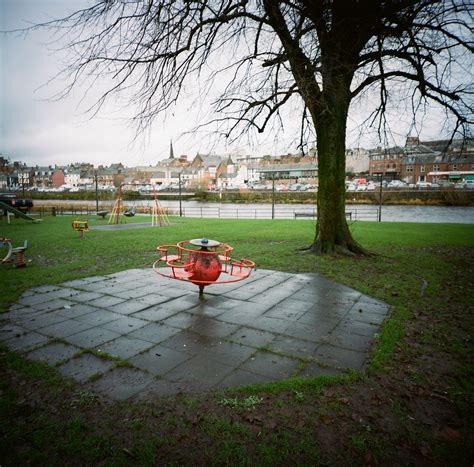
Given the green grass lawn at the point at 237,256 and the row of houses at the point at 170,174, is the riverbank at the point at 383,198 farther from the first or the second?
the row of houses at the point at 170,174

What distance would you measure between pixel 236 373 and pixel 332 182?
7756 millimetres

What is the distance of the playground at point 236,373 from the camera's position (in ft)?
7.94

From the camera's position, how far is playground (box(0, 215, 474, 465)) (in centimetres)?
242

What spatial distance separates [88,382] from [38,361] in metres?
0.86

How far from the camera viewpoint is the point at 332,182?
32.1 ft

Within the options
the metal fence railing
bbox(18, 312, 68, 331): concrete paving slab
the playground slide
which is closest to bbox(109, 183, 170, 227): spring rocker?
the metal fence railing

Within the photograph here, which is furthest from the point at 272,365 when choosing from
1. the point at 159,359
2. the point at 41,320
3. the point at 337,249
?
the point at 337,249

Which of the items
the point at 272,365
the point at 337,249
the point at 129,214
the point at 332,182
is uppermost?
the point at 332,182

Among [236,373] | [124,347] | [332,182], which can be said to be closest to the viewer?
[236,373]

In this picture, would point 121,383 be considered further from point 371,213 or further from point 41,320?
point 371,213

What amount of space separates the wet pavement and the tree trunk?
371 centimetres

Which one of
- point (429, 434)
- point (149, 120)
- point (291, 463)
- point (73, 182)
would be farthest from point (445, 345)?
point (73, 182)

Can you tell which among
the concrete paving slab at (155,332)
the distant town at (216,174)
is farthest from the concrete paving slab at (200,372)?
the distant town at (216,174)

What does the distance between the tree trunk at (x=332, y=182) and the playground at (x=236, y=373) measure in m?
3.39
